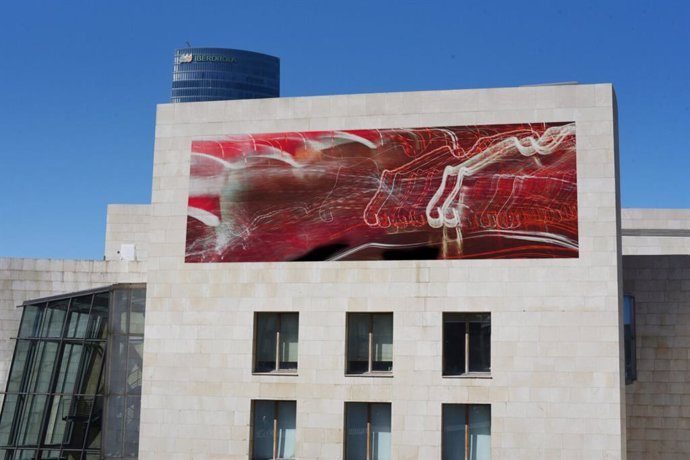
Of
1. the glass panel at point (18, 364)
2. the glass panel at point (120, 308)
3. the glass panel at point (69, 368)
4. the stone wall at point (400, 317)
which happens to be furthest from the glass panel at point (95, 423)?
the glass panel at point (18, 364)

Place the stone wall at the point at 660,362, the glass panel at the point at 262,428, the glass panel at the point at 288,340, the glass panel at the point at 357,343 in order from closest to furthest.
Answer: the glass panel at the point at 357,343
the glass panel at the point at 262,428
the glass panel at the point at 288,340
the stone wall at the point at 660,362

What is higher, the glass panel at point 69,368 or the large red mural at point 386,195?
A: the large red mural at point 386,195

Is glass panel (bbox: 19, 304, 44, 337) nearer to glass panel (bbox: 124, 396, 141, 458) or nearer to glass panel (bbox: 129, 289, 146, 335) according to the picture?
glass panel (bbox: 129, 289, 146, 335)

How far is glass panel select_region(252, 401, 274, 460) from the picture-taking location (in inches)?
1412

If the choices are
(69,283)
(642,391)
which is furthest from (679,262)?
(69,283)

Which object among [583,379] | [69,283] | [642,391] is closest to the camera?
[583,379]

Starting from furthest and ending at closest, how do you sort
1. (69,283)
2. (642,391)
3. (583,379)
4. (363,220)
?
(69,283), (642,391), (363,220), (583,379)

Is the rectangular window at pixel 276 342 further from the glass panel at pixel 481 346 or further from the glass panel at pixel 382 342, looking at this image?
the glass panel at pixel 481 346

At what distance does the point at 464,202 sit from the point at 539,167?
9.49ft

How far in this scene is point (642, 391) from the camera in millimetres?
38656

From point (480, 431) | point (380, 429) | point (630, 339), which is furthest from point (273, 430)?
point (630, 339)

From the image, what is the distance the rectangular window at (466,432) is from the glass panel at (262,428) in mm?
6353

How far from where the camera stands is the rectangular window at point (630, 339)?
38.7 m

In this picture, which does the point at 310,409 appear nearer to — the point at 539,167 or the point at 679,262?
the point at 539,167
